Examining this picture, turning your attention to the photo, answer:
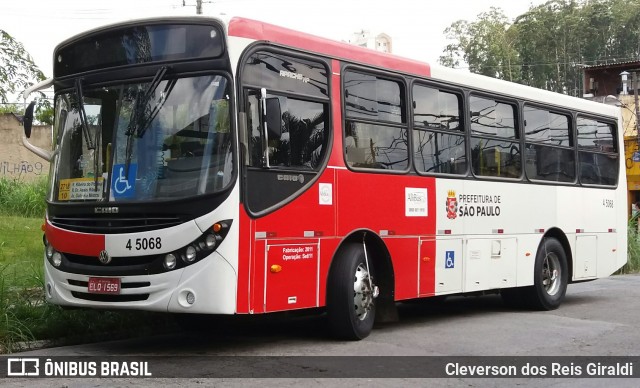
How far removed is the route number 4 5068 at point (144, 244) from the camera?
7.80 meters

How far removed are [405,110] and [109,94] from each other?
363cm

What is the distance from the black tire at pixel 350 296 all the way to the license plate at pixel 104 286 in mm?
2210

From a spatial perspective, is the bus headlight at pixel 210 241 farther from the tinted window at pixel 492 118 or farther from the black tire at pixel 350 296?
the tinted window at pixel 492 118

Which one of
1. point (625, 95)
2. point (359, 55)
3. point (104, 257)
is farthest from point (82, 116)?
point (625, 95)

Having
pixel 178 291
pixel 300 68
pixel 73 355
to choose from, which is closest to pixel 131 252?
pixel 178 291

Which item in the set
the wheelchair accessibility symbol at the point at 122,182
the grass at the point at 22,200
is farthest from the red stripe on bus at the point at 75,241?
the grass at the point at 22,200

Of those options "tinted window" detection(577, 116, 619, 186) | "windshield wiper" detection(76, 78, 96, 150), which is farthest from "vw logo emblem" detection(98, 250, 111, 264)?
"tinted window" detection(577, 116, 619, 186)

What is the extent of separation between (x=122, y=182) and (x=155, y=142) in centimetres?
50

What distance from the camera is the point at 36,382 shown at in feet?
23.6

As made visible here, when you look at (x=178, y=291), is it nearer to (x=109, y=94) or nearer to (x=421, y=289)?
(x=109, y=94)

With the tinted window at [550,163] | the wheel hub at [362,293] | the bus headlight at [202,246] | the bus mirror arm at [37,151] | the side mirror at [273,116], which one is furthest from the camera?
the tinted window at [550,163]

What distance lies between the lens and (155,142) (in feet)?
26.1

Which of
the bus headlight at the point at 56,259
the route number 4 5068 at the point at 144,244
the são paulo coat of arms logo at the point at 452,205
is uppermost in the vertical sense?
the são paulo coat of arms logo at the point at 452,205

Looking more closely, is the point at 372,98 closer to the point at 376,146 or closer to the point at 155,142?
the point at 376,146
